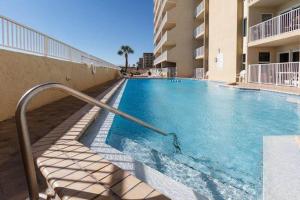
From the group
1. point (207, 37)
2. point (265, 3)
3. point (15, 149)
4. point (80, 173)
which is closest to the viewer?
point (80, 173)

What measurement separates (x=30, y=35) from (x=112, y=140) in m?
4.39

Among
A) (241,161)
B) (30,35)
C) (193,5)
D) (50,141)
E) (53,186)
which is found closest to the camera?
(53,186)

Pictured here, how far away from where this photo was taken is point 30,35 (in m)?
7.19

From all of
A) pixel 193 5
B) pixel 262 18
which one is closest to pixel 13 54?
pixel 262 18

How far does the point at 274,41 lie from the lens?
573 inches

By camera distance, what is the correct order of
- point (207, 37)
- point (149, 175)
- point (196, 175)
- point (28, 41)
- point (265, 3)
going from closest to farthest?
point (149, 175) < point (196, 175) < point (28, 41) < point (265, 3) < point (207, 37)

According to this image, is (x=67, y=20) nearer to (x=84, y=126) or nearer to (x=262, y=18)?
(x=262, y=18)

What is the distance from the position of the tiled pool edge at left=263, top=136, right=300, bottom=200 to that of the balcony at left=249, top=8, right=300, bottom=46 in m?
10.1

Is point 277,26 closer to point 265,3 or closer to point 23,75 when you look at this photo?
point 265,3

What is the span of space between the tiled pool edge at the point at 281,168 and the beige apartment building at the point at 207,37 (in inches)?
645

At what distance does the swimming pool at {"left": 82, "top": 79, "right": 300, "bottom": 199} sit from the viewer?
11.3ft

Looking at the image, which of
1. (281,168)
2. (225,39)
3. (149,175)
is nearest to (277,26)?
(225,39)

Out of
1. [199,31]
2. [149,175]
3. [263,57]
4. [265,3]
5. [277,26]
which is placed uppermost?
[199,31]

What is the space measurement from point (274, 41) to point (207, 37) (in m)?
16.2
